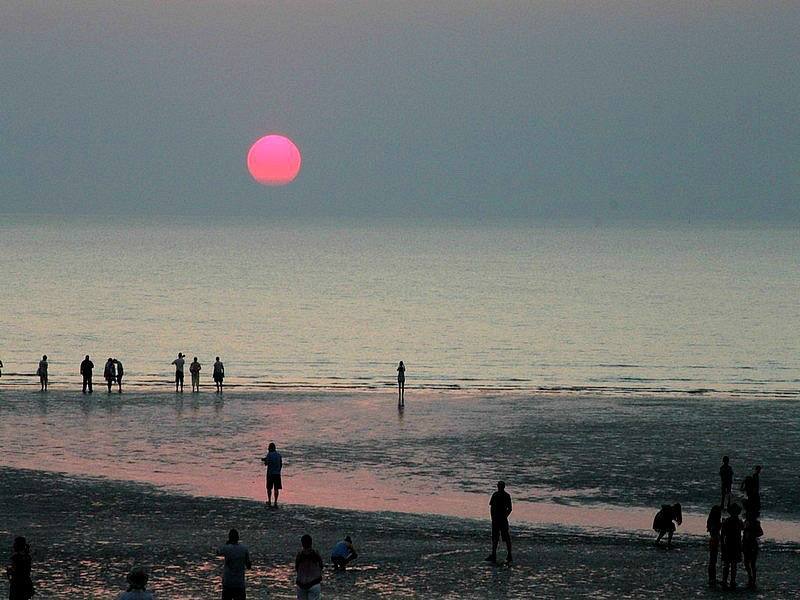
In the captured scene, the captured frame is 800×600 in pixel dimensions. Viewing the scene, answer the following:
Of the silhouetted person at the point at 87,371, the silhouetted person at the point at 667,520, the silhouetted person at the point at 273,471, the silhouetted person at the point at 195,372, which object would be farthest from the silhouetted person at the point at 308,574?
the silhouetted person at the point at 87,371

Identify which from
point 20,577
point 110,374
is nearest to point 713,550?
point 20,577

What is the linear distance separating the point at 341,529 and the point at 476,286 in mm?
131195

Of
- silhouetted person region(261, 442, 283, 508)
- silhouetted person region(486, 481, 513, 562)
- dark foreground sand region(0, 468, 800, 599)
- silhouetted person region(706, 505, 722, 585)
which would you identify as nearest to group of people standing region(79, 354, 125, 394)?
dark foreground sand region(0, 468, 800, 599)

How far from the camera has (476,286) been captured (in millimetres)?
156250

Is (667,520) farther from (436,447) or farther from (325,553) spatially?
(436,447)

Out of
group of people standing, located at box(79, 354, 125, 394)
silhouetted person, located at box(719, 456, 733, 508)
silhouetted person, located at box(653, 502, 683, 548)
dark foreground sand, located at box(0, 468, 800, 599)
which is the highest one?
group of people standing, located at box(79, 354, 125, 394)

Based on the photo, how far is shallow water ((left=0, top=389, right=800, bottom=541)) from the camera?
29406 mm

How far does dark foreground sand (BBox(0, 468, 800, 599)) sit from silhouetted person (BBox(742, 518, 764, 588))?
358 mm

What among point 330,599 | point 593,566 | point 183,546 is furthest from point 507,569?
point 183,546

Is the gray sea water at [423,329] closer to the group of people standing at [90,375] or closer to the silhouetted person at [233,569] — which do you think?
the group of people standing at [90,375]

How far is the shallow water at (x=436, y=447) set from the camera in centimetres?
2941

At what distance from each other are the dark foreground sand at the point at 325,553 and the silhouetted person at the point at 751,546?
1.17 feet

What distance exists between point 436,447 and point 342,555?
46.8ft

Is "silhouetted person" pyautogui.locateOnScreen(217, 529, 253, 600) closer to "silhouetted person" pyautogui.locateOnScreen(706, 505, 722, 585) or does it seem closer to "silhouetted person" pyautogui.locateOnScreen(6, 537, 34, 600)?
"silhouetted person" pyautogui.locateOnScreen(6, 537, 34, 600)
